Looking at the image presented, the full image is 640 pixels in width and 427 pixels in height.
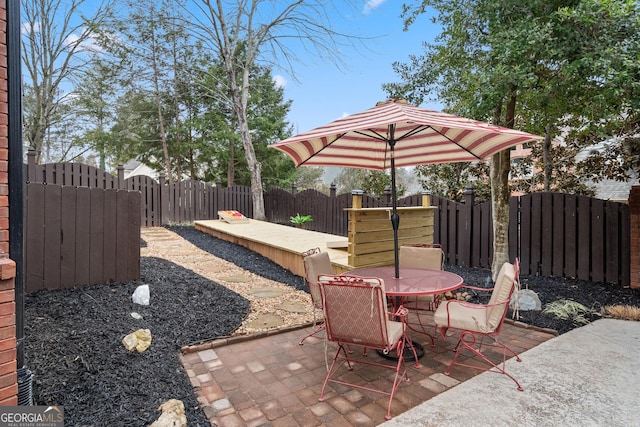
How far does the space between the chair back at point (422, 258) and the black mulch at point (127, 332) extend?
43.2 inches

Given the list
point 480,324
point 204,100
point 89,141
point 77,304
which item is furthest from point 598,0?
point 89,141

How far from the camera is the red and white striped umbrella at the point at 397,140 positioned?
9.02 feet

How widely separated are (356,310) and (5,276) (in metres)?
1.85

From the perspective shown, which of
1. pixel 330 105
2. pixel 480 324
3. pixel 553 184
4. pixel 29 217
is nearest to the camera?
pixel 480 324

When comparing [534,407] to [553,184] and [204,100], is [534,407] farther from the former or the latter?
[204,100]

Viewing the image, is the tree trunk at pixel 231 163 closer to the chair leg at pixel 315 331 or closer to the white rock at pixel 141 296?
the white rock at pixel 141 296

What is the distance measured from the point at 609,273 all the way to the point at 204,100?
16394 millimetres

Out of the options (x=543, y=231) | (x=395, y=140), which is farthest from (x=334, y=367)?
(x=543, y=231)

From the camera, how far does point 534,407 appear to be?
220 centimetres

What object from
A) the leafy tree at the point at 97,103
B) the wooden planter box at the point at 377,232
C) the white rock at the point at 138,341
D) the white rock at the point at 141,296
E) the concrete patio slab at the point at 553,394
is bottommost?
the concrete patio slab at the point at 553,394

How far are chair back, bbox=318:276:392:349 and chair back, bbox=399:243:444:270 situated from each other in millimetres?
1719

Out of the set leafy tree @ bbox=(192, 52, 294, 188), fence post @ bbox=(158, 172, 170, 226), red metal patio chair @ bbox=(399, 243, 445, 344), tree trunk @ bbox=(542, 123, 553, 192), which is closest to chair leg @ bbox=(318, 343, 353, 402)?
red metal patio chair @ bbox=(399, 243, 445, 344)

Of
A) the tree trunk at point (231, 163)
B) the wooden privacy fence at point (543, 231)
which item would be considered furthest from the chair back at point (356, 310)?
the tree trunk at point (231, 163)

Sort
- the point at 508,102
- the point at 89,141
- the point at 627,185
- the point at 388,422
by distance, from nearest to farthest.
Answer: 1. the point at 388,422
2. the point at 508,102
3. the point at 627,185
4. the point at 89,141
